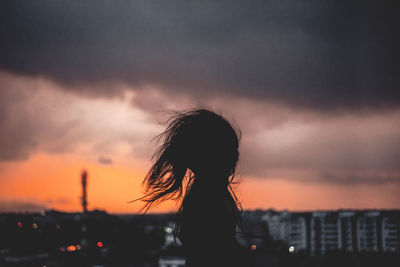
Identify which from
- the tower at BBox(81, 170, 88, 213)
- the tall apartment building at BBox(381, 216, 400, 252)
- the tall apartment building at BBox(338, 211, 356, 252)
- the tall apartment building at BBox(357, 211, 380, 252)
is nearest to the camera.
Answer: the tower at BBox(81, 170, 88, 213)

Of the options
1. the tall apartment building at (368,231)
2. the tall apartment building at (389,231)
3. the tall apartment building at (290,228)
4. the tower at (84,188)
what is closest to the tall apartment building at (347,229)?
the tall apartment building at (368,231)

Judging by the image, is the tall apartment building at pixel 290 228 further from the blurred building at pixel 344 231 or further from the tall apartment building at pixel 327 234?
the tall apartment building at pixel 327 234

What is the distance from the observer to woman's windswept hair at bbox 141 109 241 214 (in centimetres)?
101

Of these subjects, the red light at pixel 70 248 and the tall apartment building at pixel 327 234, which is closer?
the red light at pixel 70 248

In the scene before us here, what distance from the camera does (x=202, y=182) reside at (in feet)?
3.32

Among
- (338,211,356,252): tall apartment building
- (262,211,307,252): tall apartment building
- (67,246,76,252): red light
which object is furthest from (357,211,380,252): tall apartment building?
(67,246,76,252): red light

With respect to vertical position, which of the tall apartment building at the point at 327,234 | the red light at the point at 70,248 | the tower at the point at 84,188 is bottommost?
the red light at the point at 70,248

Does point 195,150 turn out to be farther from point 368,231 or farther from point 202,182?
point 368,231

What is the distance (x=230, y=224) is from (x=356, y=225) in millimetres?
61110

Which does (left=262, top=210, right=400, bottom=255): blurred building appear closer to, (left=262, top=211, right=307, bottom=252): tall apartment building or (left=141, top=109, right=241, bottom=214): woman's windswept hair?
(left=262, top=211, right=307, bottom=252): tall apartment building

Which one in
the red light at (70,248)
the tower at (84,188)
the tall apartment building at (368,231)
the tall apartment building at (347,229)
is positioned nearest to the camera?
the red light at (70,248)

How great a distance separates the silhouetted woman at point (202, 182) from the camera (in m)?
0.95

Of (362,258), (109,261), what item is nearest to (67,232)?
(109,261)

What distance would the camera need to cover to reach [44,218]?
33562mm
